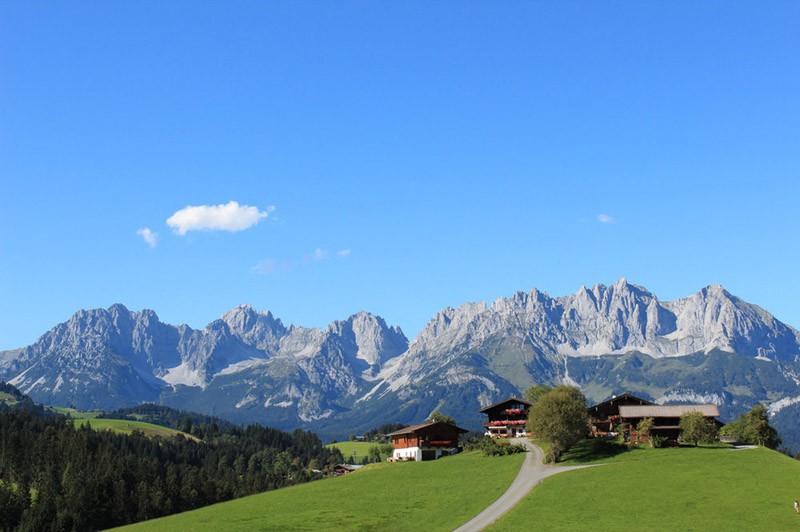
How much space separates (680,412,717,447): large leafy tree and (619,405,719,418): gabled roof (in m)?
5.20

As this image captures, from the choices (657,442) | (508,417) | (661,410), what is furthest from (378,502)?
(508,417)

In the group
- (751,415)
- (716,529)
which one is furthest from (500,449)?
(716,529)

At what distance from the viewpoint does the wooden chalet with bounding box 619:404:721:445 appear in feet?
467

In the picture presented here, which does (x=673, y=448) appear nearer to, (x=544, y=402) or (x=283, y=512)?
(x=544, y=402)

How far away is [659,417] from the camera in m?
144

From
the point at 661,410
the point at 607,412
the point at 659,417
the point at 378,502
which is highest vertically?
the point at 607,412

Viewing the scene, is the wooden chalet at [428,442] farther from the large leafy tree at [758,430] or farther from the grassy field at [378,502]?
the large leafy tree at [758,430]

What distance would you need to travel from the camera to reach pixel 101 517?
186625 mm

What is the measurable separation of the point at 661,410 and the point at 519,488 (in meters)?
51.8

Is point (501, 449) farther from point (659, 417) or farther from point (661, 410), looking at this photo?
point (661, 410)

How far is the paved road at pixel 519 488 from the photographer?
87412 millimetres

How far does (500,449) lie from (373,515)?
48.0 metres

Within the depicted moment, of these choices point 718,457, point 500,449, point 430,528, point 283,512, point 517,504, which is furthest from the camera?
point 500,449

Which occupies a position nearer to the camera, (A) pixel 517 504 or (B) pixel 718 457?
(A) pixel 517 504
